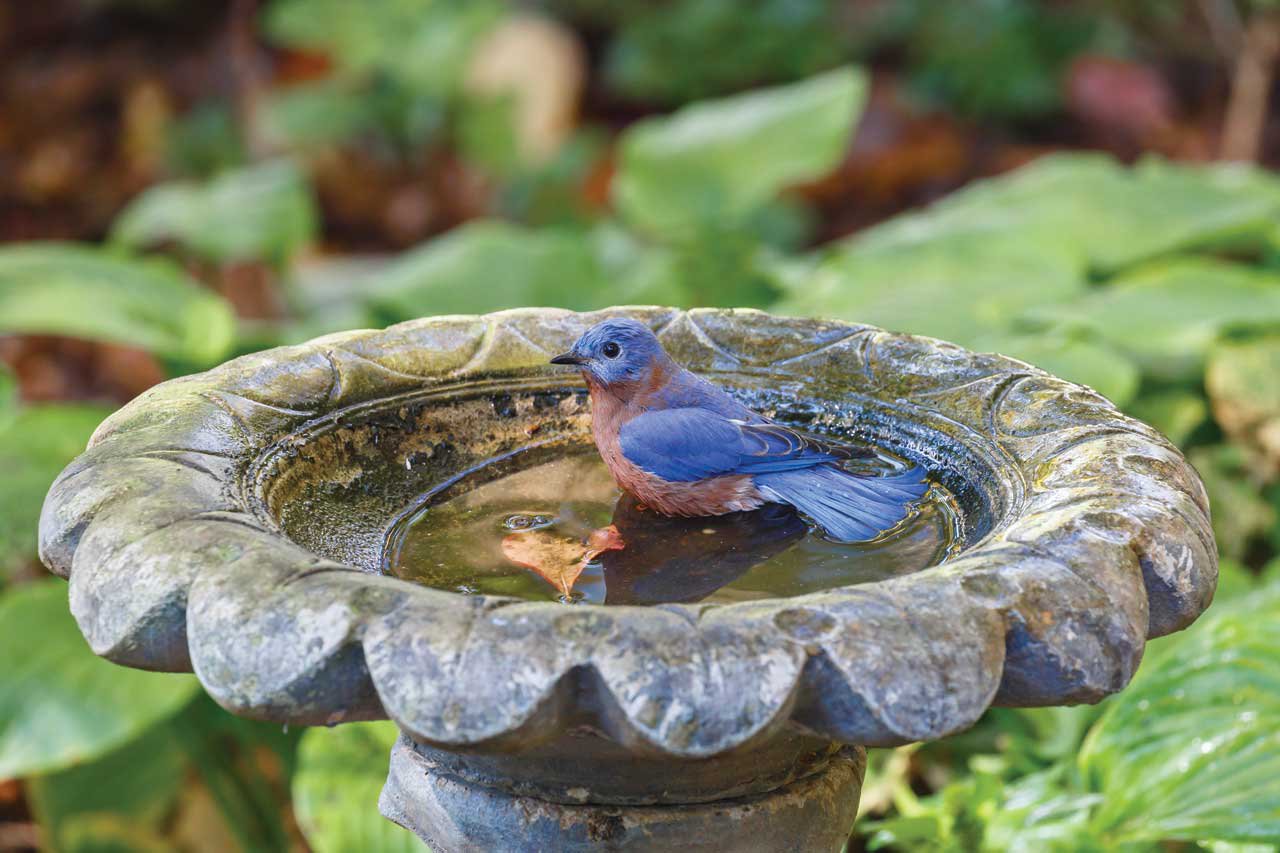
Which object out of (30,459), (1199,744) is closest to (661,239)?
(30,459)

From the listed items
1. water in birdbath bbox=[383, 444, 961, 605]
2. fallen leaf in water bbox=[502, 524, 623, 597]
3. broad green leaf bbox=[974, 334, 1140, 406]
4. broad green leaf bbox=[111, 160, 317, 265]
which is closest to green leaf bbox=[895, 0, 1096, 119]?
broad green leaf bbox=[111, 160, 317, 265]

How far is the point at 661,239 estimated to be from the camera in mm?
4777

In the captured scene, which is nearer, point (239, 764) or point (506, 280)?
point (239, 764)

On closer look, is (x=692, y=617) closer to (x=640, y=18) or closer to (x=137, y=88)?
(x=640, y=18)

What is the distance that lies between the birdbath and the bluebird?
0.14 m

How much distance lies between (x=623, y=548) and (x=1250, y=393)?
2.40 meters

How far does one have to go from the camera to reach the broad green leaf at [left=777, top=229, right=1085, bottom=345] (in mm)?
3471

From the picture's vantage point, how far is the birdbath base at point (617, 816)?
160 centimetres

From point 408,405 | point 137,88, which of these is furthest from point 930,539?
point 137,88

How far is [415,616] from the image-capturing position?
1.30m

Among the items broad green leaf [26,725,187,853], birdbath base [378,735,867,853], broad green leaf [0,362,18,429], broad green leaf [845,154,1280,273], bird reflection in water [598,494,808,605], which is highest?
bird reflection in water [598,494,808,605]

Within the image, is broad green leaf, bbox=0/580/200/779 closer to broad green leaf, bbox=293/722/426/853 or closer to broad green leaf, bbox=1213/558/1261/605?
broad green leaf, bbox=293/722/426/853

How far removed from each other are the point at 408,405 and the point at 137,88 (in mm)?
8266

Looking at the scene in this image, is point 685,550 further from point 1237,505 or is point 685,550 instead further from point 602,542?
point 1237,505
